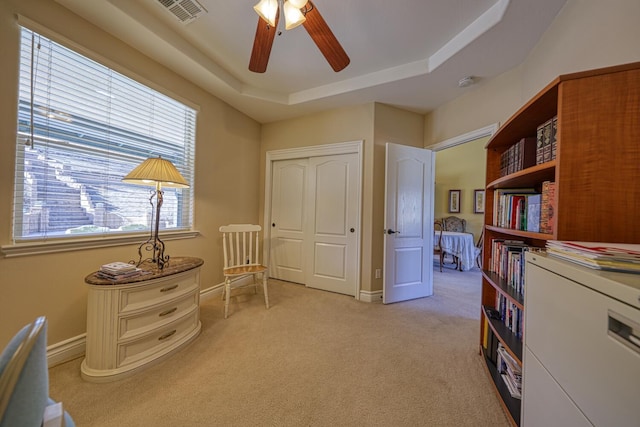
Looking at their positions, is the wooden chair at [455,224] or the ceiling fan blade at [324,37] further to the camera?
the wooden chair at [455,224]

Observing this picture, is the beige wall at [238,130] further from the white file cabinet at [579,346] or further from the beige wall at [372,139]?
the white file cabinet at [579,346]

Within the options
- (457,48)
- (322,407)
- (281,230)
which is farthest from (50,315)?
(457,48)

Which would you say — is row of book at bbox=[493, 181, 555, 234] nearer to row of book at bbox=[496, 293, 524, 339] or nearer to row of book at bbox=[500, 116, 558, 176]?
row of book at bbox=[500, 116, 558, 176]

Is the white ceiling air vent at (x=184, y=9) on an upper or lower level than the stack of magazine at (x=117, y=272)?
upper

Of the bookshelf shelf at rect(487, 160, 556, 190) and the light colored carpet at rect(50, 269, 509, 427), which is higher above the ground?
the bookshelf shelf at rect(487, 160, 556, 190)

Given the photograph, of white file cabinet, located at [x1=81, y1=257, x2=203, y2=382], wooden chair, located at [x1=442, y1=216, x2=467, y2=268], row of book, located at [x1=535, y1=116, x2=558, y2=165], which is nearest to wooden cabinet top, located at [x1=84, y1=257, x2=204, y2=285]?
white file cabinet, located at [x1=81, y1=257, x2=203, y2=382]

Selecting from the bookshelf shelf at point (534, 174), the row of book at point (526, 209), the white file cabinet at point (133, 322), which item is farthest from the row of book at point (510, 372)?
the white file cabinet at point (133, 322)

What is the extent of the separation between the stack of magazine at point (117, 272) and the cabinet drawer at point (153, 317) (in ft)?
0.89

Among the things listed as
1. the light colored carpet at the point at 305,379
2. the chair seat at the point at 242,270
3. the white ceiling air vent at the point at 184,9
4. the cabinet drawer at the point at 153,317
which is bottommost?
the light colored carpet at the point at 305,379

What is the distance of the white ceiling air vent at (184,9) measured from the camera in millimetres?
1662

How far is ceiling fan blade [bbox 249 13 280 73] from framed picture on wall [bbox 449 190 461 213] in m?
5.73

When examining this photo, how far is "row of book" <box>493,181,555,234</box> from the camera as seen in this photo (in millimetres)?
1090

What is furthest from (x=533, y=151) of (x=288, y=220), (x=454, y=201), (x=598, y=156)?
(x=454, y=201)

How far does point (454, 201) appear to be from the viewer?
5836mm
